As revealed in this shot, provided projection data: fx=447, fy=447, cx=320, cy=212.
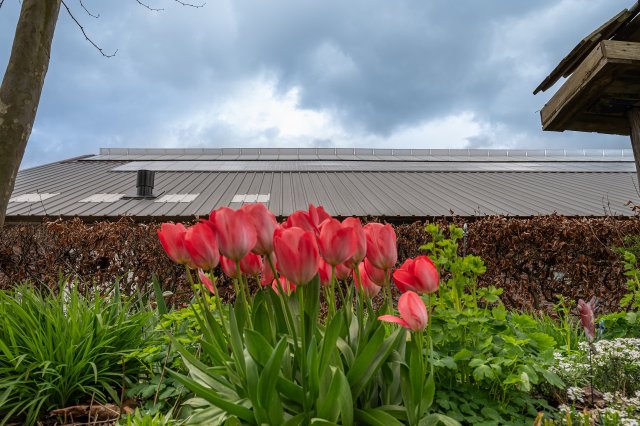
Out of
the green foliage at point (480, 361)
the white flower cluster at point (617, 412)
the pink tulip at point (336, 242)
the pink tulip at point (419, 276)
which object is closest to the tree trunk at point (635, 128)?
the white flower cluster at point (617, 412)

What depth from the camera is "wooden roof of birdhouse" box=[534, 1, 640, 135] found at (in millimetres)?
3582

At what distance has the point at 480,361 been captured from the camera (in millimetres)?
1800

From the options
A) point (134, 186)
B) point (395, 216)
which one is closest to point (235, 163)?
point (134, 186)

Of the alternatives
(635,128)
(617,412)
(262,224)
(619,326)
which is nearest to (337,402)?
(262,224)

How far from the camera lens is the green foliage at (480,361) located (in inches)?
72.3

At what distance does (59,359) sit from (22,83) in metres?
2.63

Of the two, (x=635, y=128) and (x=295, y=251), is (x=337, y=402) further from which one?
(x=635, y=128)

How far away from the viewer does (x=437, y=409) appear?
1932 mm

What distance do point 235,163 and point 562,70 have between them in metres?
14.7

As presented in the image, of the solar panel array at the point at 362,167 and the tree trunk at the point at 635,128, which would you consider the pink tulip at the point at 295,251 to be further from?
the solar panel array at the point at 362,167

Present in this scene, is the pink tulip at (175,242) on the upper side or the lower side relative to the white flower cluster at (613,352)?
upper

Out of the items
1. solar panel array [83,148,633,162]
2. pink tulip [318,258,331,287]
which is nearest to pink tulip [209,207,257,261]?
pink tulip [318,258,331,287]

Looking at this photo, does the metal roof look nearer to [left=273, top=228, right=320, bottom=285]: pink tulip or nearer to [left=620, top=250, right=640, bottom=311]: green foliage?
[left=620, top=250, right=640, bottom=311]: green foliage

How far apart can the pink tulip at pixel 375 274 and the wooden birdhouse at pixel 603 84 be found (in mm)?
3112
